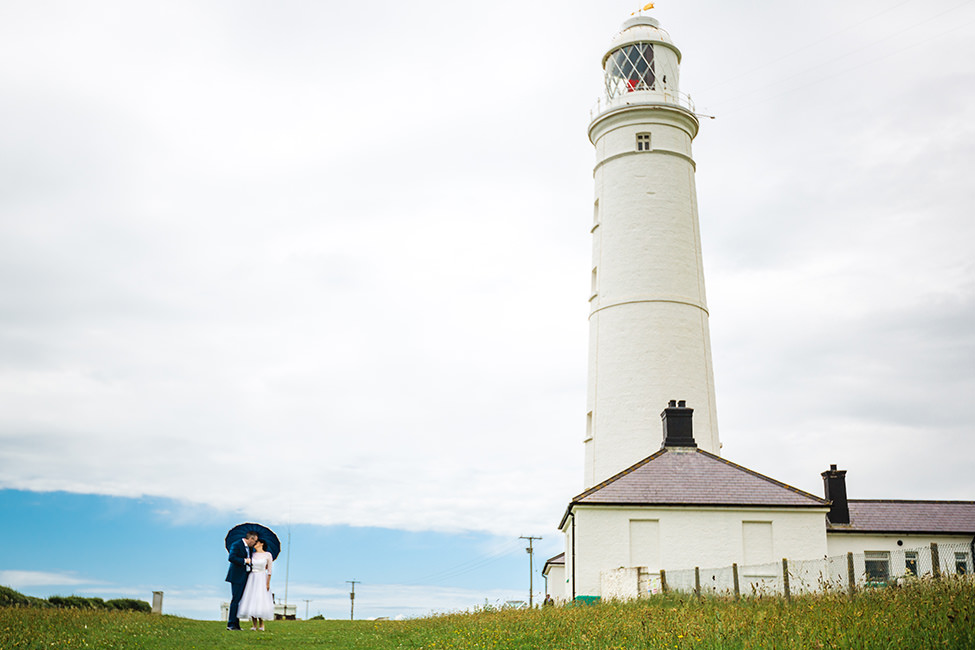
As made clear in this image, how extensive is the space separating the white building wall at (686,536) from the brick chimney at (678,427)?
10.8 ft

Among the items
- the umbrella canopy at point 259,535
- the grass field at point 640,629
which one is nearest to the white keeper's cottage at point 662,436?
the grass field at point 640,629

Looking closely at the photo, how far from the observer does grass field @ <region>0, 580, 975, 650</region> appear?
962 cm

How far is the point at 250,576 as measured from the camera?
15.7 meters

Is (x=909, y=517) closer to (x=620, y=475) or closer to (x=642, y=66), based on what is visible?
(x=620, y=475)

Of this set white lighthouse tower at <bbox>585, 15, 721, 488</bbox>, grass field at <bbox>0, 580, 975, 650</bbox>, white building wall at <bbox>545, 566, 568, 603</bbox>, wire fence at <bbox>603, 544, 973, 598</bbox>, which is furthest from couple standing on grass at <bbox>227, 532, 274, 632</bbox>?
white building wall at <bbox>545, 566, 568, 603</bbox>

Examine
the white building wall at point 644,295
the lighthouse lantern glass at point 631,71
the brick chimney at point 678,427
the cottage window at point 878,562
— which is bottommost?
the cottage window at point 878,562

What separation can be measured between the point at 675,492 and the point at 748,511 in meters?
2.03

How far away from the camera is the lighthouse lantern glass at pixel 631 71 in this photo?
110 ft

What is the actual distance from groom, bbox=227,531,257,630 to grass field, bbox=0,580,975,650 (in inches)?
30.5

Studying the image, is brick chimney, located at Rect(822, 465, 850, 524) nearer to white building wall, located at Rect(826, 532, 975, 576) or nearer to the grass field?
white building wall, located at Rect(826, 532, 975, 576)

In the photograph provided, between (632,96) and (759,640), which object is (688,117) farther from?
(759,640)

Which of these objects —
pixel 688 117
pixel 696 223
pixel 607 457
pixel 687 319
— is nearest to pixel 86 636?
pixel 607 457

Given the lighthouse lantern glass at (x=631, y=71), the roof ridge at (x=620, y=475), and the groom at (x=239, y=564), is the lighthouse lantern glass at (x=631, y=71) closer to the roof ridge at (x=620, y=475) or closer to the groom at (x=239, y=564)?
the roof ridge at (x=620, y=475)

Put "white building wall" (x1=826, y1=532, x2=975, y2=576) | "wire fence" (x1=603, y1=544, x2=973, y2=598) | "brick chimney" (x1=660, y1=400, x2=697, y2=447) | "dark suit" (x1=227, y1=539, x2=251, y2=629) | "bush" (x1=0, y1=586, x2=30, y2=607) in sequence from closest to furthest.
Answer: "dark suit" (x1=227, y1=539, x2=251, y2=629), "wire fence" (x1=603, y1=544, x2=973, y2=598), "bush" (x1=0, y1=586, x2=30, y2=607), "white building wall" (x1=826, y1=532, x2=975, y2=576), "brick chimney" (x1=660, y1=400, x2=697, y2=447)
